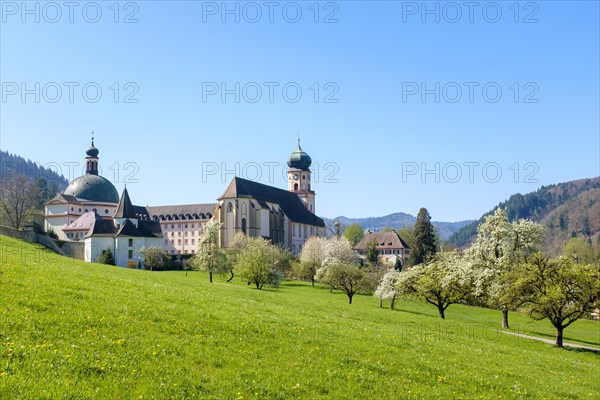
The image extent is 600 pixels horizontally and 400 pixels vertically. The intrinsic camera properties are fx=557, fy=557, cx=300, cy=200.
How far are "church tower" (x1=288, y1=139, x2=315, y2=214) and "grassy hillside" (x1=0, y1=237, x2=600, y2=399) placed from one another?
5552 inches

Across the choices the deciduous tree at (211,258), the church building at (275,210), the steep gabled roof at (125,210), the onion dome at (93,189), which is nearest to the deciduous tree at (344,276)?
the deciduous tree at (211,258)

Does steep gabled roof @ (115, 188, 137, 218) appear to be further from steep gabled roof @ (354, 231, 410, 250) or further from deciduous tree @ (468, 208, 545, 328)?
steep gabled roof @ (354, 231, 410, 250)

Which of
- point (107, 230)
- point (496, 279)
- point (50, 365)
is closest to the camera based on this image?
point (50, 365)

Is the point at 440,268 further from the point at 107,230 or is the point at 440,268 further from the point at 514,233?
the point at 107,230

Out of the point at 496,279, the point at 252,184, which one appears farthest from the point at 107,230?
the point at 496,279

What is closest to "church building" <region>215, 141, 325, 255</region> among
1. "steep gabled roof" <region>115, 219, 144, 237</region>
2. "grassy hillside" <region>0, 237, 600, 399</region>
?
"steep gabled roof" <region>115, 219, 144, 237</region>

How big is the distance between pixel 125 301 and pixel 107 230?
77.9 meters

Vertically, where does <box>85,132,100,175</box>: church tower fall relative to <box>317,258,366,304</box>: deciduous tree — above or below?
above

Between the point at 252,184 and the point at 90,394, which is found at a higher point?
the point at 252,184

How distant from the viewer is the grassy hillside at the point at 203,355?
1138cm

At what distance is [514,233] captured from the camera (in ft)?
147

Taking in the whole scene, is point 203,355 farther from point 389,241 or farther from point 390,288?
point 389,241

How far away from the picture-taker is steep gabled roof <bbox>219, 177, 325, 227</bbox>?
120 metres

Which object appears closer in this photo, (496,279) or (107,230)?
(496,279)
